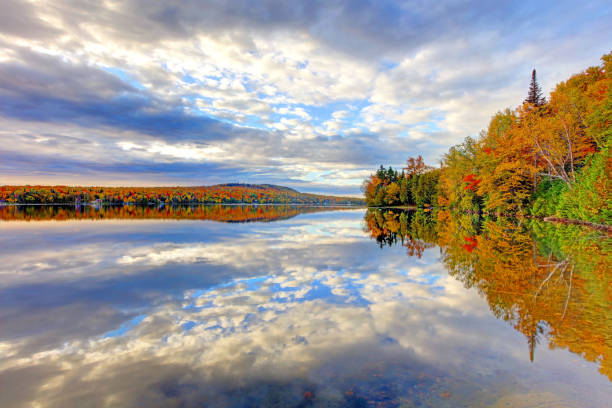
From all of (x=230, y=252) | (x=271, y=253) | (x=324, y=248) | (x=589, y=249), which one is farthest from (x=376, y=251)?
(x=589, y=249)

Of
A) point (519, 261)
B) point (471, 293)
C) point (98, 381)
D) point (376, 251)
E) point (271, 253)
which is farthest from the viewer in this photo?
point (376, 251)

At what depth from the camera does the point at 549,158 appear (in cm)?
3309

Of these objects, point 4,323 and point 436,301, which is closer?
point 4,323

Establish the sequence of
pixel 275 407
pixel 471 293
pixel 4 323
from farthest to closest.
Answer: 1. pixel 471 293
2. pixel 4 323
3. pixel 275 407

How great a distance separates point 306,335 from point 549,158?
37884 mm

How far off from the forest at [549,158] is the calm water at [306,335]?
66.2 feet

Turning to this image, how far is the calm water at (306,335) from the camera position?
152 inches

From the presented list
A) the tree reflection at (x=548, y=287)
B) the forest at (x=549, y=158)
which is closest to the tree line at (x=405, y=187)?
the forest at (x=549, y=158)

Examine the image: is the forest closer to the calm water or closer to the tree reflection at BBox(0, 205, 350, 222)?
the calm water

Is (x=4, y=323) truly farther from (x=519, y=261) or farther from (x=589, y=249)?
(x=589, y=249)

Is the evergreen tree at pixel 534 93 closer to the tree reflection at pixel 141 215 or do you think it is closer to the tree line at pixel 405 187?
the tree line at pixel 405 187

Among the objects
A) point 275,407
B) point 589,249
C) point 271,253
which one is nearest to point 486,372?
point 275,407

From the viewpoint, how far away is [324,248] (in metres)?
16.0

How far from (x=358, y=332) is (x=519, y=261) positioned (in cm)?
921
